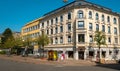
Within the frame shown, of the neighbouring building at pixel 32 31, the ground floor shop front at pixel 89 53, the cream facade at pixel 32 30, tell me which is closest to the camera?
the ground floor shop front at pixel 89 53

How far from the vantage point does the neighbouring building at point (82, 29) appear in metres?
44.7

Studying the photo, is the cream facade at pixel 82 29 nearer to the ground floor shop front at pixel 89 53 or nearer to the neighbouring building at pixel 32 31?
the ground floor shop front at pixel 89 53

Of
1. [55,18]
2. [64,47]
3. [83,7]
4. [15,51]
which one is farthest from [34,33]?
[83,7]

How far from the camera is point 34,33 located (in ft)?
217

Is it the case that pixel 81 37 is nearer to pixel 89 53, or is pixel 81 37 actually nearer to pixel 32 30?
pixel 89 53

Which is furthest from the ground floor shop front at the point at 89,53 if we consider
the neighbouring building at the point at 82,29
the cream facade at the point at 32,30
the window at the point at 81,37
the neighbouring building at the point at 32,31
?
the cream facade at the point at 32,30

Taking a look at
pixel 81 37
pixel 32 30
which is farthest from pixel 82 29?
pixel 32 30

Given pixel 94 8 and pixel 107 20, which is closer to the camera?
pixel 94 8

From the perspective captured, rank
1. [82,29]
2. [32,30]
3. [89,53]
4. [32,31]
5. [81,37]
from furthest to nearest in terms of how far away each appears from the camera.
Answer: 1. [32,30]
2. [32,31]
3. [89,53]
4. [81,37]
5. [82,29]

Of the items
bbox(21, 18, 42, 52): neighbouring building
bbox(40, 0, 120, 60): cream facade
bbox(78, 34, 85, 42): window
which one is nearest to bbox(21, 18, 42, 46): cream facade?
bbox(21, 18, 42, 52): neighbouring building

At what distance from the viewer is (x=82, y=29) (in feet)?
147

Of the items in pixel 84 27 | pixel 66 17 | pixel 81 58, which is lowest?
pixel 81 58

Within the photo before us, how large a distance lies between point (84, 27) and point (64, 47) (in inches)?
310

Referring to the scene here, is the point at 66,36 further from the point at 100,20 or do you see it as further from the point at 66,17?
the point at 100,20
